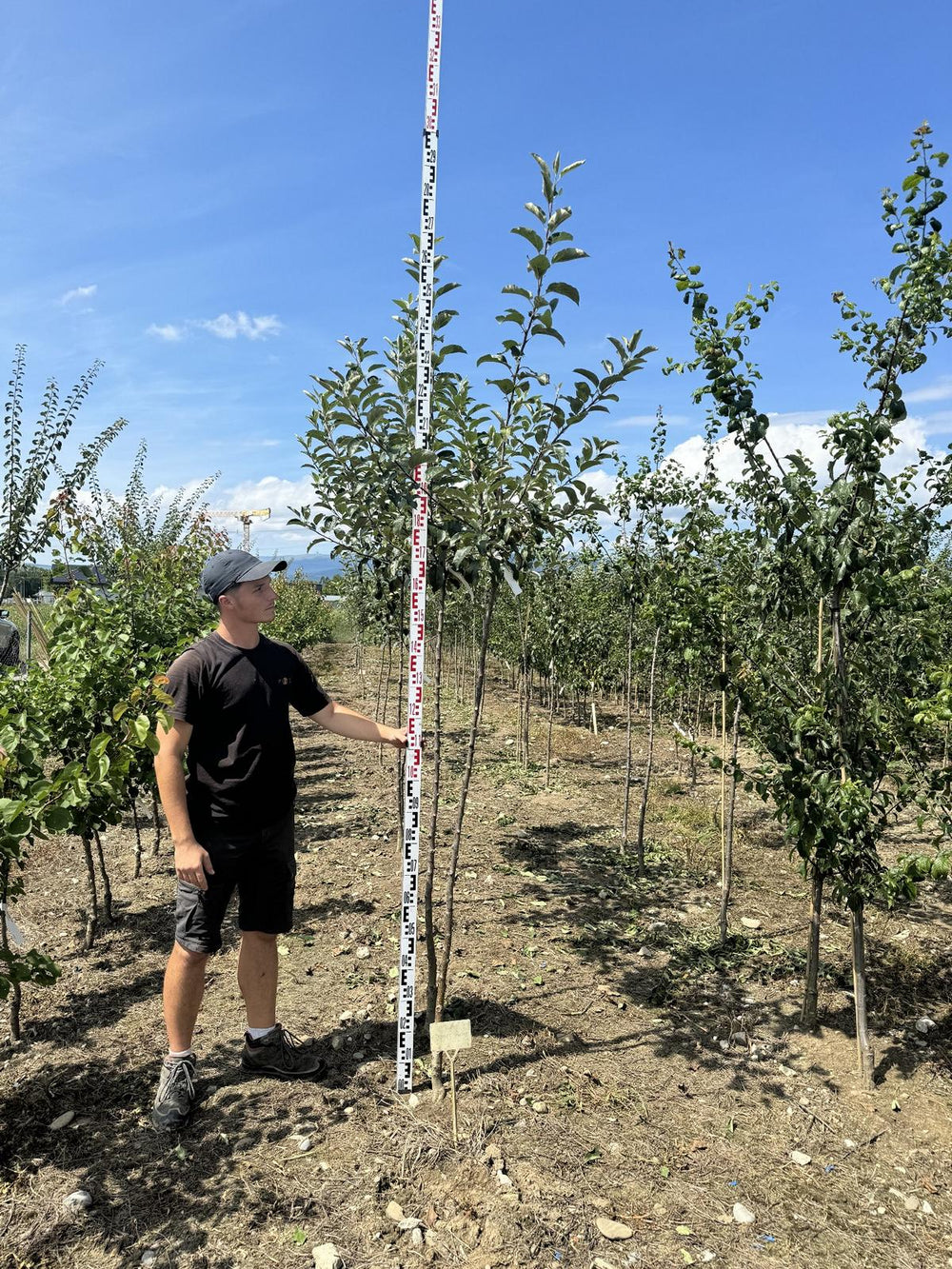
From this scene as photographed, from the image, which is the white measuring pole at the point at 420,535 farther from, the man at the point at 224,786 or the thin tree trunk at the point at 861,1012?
the thin tree trunk at the point at 861,1012

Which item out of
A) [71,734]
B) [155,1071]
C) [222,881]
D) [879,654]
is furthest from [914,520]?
[71,734]

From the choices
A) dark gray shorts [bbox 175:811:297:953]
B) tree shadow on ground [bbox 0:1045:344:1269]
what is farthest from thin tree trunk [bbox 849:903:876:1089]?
dark gray shorts [bbox 175:811:297:953]

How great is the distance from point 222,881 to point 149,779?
9.81 feet

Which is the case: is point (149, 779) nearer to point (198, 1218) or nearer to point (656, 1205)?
point (198, 1218)

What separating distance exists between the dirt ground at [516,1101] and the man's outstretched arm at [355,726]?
170cm

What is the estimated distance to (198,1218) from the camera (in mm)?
2885

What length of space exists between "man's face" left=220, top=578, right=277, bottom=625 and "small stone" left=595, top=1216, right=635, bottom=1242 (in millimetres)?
2760

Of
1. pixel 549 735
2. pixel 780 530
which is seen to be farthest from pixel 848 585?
pixel 549 735

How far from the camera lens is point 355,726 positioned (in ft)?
12.2

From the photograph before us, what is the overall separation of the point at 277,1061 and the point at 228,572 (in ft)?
7.96

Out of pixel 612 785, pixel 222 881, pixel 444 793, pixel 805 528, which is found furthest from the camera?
pixel 612 785

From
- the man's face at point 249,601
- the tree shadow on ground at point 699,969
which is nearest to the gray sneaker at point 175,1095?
the man's face at point 249,601

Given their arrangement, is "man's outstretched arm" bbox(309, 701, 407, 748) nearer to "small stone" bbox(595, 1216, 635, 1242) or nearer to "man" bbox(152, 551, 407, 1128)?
"man" bbox(152, 551, 407, 1128)

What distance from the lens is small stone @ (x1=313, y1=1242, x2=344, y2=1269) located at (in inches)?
106
